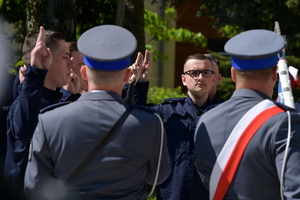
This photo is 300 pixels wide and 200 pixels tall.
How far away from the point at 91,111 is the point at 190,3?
1416 cm

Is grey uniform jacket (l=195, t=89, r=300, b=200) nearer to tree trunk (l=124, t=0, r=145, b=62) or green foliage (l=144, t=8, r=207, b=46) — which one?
tree trunk (l=124, t=0, r=145, b=62)

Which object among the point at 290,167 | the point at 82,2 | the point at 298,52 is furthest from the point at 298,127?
the point at 298,52

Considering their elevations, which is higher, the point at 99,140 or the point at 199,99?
the point at 99,140

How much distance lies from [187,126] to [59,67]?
1222mm

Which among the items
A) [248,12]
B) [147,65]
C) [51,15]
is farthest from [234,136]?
[248,12]

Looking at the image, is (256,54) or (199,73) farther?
(199,73)

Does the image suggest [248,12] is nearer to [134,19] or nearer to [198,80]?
[134,19]

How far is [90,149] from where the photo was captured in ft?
9.52

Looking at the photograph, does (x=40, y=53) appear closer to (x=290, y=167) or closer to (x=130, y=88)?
(x=130, y=88)

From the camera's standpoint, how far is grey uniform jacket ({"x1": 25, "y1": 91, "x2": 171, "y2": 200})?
290cm

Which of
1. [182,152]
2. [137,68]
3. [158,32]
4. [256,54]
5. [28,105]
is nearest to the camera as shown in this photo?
[256,54]

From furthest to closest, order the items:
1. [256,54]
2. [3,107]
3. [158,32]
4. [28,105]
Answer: [158,32] → [3,107] → [28,105] → [256,54]

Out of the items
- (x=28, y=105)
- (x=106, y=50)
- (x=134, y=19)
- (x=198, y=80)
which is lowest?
(x=134, y=19)

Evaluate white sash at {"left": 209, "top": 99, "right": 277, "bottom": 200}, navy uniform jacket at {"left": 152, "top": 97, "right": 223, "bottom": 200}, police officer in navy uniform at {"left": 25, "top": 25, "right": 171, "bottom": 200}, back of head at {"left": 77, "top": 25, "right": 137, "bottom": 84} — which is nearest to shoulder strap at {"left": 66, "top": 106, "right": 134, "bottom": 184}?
police officer in navy uniform at {"left": 25, "top": 25, "right": 171, "bottom": 200}
